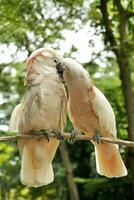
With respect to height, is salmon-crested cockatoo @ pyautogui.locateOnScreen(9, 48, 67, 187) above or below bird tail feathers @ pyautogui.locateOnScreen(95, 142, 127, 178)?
above

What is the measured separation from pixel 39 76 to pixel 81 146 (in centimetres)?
642

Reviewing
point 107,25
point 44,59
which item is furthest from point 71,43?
point 44,59

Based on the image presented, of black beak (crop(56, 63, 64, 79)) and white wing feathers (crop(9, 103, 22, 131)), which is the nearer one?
black beak (crop(56, 63, 64, 79))

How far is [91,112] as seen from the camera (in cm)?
393

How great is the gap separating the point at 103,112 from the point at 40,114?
18.0 inches

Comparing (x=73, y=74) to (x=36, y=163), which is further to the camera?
(x=36, y=163)

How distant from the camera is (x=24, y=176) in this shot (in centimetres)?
390

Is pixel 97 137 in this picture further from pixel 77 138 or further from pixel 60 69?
pixel 60 69

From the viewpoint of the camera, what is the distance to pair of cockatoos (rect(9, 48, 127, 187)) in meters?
3.86

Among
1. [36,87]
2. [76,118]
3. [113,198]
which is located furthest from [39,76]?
[113,198]

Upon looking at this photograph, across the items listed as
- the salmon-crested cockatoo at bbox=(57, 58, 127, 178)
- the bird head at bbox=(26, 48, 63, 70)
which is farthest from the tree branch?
the salmon-crested cockatoo at bbox=(57, 58, 127, 178)

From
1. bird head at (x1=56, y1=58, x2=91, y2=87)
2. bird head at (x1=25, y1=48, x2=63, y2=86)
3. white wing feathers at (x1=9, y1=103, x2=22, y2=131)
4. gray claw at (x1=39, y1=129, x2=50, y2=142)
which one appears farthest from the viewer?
white wing feathers at (x1=9, y1=103, x2=22, y2=131)

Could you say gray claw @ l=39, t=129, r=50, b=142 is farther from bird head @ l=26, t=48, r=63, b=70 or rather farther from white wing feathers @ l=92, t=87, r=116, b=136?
bird head @ l=26, t=48, r=63, b=70

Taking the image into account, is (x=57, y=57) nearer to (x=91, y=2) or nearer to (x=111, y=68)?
(x=91, y=2)
